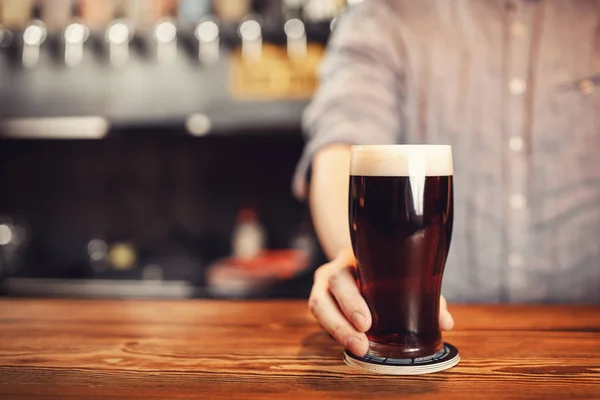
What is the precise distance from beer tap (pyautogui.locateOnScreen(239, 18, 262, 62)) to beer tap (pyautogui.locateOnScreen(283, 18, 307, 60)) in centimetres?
13

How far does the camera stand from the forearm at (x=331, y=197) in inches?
51.3

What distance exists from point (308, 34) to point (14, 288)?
5.40 ft

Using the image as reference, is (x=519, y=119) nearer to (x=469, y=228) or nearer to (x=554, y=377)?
(x=469, y=228)

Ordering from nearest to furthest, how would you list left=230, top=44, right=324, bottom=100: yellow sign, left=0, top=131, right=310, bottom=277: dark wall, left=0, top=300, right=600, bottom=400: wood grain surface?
left=0, top=300, right=600, bottom=400: wood grain surface < left=230, top=44, right=324, bottom=100: yellow sign < left=0, top=131, right=310, bottom=277: dark wall

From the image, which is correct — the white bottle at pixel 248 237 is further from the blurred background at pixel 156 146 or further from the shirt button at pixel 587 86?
the shirt button at pixel 587 86

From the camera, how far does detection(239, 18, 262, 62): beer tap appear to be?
111 inches

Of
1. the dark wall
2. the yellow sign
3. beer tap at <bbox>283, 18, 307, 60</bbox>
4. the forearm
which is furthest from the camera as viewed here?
the dark wall

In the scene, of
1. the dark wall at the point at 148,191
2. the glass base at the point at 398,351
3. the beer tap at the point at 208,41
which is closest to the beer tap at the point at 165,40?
the beer tap at the point at 208,41

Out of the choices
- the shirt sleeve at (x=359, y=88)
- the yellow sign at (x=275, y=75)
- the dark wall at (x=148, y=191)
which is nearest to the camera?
the shirt sleeve at (x=359, y=88)

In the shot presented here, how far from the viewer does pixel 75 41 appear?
2930 mm

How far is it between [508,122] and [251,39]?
157cm

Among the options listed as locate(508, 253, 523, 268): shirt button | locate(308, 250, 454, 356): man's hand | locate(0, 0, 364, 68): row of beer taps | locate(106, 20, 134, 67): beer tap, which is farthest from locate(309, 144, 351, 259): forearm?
locate(106, 20, 134, 67): beer tap

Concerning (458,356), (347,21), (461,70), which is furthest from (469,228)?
(458,356)

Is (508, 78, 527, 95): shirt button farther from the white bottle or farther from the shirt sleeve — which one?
the white bottle
